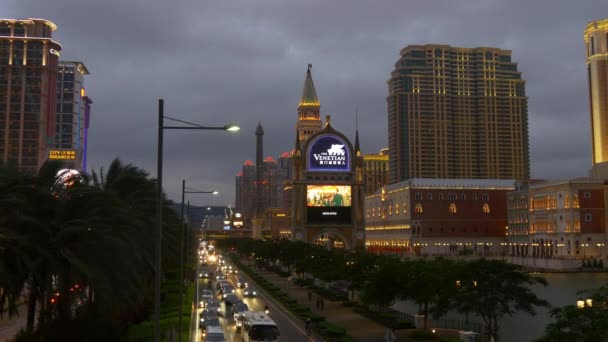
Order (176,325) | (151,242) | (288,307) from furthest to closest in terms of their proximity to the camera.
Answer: (288,307) → (151,242) → (176,325)

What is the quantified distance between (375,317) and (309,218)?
89.4 m

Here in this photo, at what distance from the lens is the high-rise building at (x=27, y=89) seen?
155125 millimetres

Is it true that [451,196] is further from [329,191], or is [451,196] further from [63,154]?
[63,154]

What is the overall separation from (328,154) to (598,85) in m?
84.8

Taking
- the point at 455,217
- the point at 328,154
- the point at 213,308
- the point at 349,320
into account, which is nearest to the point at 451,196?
the point at 455,217

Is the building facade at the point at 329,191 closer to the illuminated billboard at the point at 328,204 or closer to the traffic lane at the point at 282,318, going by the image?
the illuminated billboard at the point at 328,204

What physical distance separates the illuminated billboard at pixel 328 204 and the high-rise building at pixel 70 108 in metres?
69.7

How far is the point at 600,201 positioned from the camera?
124 meters

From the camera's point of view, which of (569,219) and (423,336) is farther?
(569,219)

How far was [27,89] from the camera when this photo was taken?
15838 centimetres

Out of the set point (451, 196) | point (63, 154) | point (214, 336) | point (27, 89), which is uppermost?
point (27, 89)

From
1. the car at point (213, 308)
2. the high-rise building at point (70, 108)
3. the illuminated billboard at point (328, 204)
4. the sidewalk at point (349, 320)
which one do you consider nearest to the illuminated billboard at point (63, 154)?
the high-rise building at point (70, 108)

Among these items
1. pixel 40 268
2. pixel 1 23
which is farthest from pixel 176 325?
pixel 1 23

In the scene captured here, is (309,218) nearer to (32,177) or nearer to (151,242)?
(151,242)
